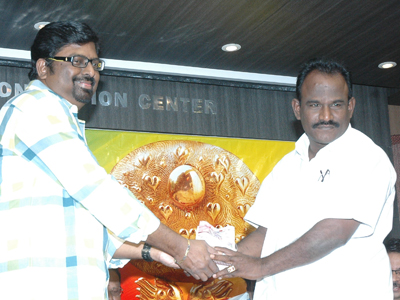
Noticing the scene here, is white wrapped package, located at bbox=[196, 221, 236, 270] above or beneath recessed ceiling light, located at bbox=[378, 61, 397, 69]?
beneath

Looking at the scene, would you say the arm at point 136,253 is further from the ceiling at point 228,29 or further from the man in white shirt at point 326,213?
the ceiling at point 228,29

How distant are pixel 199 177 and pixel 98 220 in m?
2.64

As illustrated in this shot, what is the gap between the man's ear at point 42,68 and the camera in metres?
2.17

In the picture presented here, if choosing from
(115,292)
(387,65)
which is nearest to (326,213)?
(115,292)

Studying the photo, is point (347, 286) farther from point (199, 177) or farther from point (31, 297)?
point (199, 177)

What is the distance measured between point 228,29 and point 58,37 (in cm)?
192

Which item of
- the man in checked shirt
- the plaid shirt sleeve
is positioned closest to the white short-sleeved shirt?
the man in checked shirt

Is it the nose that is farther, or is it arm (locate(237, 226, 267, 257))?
arm (locate(237, 226, 267, 257))

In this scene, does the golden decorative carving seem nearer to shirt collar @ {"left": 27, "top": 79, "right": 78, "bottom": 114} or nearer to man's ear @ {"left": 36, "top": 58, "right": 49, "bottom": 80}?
man's ear @ {"left": 36, "top": 58, "right": 49, "bottom": 80}

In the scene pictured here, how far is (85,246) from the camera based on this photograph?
1.76 meters

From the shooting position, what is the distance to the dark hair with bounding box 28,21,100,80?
2180mm

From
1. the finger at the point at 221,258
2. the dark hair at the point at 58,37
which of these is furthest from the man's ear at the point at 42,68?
the finger at the point at 221,258

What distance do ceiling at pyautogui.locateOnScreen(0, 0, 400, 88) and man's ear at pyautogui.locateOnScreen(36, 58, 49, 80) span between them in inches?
53.2

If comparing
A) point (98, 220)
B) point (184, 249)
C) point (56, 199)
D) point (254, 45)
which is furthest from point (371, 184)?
point (254, 45)
